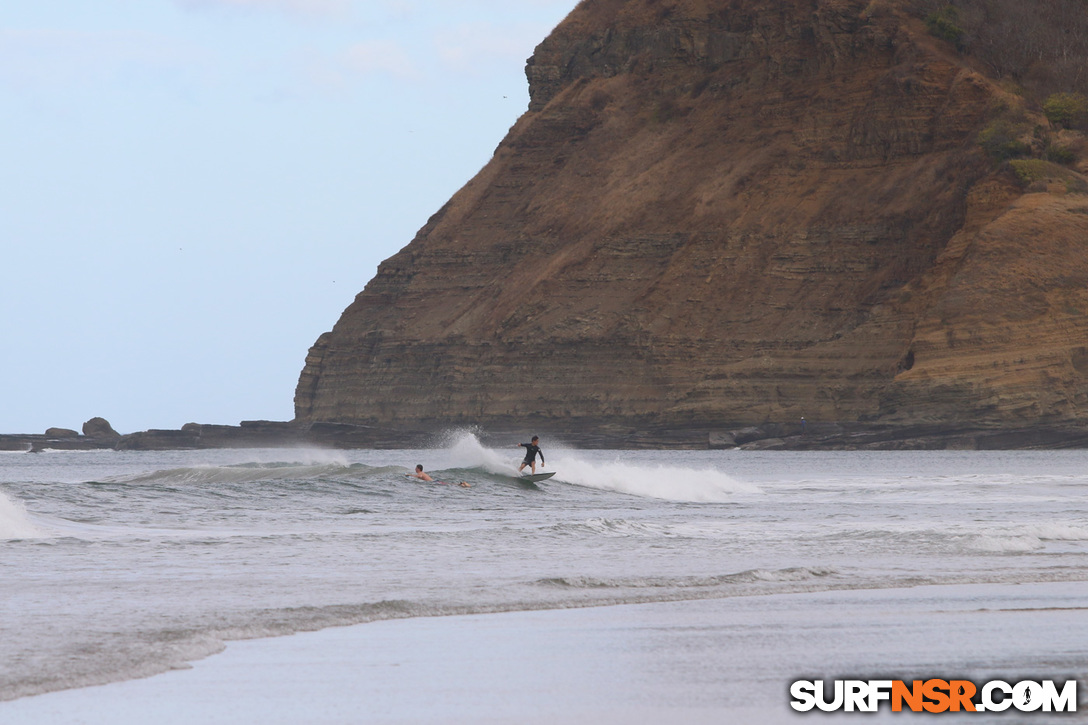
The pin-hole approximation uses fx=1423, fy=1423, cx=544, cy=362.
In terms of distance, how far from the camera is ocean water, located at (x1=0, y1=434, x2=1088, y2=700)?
11.0 meters

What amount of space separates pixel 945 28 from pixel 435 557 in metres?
92.8

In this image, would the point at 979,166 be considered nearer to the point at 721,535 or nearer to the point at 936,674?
the point at 721,535

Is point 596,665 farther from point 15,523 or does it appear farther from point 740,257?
point 740,257

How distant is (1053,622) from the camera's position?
1076cm

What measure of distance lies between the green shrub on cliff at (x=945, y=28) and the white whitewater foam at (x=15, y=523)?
90.4 metres

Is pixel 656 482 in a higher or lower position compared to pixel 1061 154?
lower

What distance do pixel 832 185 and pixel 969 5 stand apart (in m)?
20.8

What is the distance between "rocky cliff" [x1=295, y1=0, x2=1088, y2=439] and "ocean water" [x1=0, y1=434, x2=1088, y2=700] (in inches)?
1939

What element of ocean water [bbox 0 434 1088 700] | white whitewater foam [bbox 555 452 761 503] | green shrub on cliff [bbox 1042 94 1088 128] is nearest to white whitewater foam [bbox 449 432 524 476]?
white whitewater foam [bbox 555 452 761 503]

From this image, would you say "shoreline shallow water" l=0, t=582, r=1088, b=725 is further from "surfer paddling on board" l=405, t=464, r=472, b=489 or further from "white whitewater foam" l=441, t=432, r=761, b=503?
"white whitewater foam" l=441, t=432, r=761, b=503

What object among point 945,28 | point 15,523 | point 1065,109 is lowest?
point 15,523

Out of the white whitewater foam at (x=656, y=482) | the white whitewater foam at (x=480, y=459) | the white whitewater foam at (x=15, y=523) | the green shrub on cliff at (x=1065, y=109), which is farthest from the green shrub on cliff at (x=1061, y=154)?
the white whitewater foam at (x=15, y=523)

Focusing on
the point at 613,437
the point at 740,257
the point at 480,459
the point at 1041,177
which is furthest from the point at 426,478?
the point at 740,257

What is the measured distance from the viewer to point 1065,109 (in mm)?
93688
